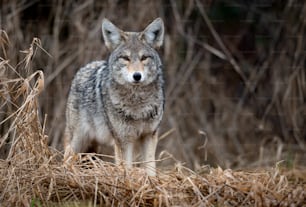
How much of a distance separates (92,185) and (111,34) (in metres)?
1.81

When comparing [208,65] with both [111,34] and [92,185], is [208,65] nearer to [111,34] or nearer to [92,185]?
[111,34]

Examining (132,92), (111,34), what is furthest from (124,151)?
(111,34)

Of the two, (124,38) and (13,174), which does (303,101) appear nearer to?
(124,38)

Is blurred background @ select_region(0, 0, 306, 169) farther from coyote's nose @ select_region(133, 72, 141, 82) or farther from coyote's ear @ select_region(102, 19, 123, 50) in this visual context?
coyote's nose @ select_region(133, 72, 141, 82)

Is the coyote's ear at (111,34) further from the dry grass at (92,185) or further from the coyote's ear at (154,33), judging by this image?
the dry grass at (92,185)

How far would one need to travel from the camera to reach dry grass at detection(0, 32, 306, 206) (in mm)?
4688

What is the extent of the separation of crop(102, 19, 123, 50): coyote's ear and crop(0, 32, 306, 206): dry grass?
1350mm

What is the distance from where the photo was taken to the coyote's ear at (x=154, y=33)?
621 cm

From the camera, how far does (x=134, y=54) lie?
6.10 meters

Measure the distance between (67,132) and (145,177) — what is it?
216 centimetres

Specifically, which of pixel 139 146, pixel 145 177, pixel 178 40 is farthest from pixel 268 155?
pixel 145 177

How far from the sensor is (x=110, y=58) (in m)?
6.34

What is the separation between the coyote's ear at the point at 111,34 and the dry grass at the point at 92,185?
1350mm

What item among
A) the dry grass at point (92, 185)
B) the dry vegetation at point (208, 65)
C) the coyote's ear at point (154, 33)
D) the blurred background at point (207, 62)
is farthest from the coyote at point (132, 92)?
the blurred background at point (207, 62)
